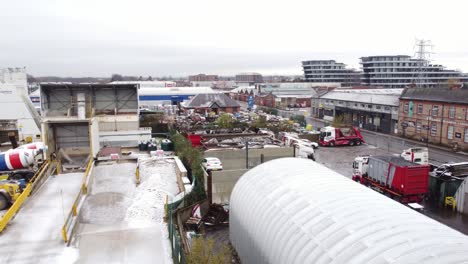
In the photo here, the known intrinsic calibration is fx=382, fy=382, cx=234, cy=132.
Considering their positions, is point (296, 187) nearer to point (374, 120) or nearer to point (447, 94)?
point (447, 94)

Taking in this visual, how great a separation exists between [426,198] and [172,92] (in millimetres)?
64602

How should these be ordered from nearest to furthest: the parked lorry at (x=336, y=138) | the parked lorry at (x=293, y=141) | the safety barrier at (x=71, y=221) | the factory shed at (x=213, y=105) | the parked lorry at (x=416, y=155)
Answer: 1. the safety barrier at (x=71, y=221)
2. the parked lorry at (x=416, y=155)
3. the parked lorry at (x=293, y=141)
4. the parked lorry at (x=336, y=138)
5. the factory shed at (x=213, y=105)

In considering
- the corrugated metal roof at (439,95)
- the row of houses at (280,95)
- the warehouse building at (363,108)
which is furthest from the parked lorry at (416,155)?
the row of houses at (280,95)

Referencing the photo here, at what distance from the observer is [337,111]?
5388cm

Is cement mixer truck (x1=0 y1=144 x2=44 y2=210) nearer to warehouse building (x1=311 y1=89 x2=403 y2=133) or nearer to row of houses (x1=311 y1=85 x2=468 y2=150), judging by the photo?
row of houses (x1=311 y1=85 x2=468 y2=150)

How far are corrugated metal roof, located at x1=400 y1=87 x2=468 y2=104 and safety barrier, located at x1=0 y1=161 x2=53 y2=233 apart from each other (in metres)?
33.1

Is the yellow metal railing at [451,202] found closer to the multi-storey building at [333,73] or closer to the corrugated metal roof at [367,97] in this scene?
the corrugated metal roof at [367,97]

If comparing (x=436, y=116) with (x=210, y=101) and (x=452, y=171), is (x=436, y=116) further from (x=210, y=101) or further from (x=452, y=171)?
(x=210, y=101)

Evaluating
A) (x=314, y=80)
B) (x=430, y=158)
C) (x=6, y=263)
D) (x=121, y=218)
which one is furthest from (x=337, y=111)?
(x=314, y=80)

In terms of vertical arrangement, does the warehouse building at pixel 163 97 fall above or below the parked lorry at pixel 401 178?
above

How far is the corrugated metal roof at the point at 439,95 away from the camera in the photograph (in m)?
34.3

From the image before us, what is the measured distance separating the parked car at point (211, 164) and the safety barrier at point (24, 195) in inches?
303

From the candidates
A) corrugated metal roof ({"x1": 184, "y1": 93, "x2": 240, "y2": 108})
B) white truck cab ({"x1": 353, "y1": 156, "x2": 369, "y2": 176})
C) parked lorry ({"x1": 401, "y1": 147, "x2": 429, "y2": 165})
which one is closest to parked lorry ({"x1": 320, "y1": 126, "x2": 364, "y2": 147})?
parked lorry ({"x1": 401, "y1": 147, "x2": 429, "y2": 165})

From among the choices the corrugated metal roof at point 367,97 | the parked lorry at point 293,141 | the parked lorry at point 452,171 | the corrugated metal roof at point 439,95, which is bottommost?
the parked lorry at point 293,141
